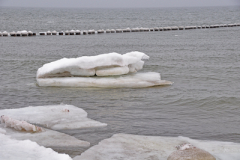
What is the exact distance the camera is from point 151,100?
47.6 feet

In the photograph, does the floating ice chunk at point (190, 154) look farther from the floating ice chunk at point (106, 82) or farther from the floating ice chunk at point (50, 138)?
the floating ice chunk at point (106, 82)

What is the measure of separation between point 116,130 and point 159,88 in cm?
603

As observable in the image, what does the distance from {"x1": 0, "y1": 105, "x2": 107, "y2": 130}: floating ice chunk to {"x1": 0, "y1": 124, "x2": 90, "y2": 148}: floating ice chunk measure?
0.73 m

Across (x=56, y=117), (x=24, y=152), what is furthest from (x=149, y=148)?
(x=56, y=117)

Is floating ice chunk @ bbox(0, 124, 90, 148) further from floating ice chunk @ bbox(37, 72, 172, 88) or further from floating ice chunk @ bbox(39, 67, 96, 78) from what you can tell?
floating ice chunk @ bbox(39, 67, 96, 78)

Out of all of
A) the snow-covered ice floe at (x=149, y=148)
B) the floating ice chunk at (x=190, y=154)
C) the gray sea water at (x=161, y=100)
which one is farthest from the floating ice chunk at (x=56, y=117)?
the floating ice chunk at (x=190, y=154)

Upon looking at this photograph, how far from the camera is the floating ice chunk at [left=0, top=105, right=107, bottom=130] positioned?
36.3ft

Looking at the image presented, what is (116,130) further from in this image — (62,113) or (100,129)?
(62,113)

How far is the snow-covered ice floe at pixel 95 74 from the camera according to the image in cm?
1634

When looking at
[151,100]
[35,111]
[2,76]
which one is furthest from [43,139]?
[2,76]

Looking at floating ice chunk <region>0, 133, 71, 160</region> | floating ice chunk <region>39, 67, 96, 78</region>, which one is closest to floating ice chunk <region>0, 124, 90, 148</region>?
floating ice chunk <region>0, 133, 71, 160</region>

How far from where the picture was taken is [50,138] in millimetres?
9773

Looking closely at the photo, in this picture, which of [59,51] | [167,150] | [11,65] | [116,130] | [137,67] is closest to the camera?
[167,150]

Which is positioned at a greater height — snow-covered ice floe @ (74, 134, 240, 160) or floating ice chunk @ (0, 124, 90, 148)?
snow-covered ice floe @ (74, 134, 240, 160)
